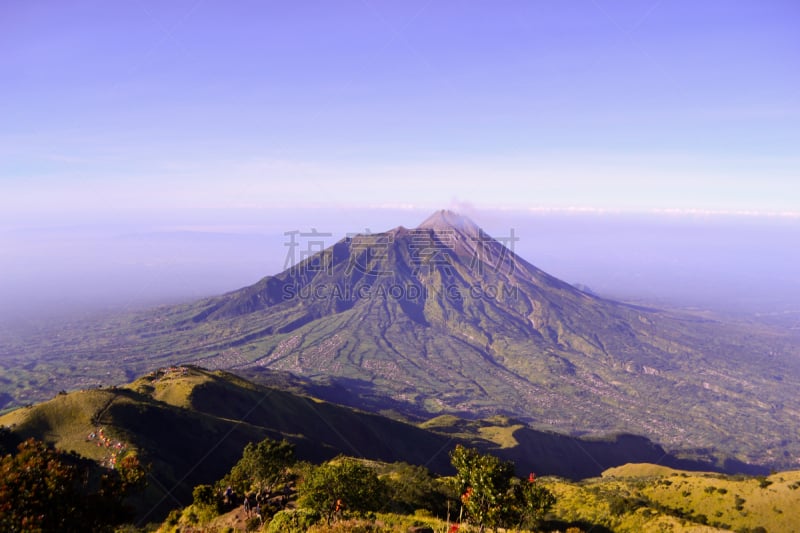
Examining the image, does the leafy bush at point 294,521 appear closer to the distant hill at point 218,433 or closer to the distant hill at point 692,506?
the distant hill at point 692,506

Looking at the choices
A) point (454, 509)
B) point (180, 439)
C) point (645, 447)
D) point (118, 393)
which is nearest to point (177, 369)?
point (118, 393)

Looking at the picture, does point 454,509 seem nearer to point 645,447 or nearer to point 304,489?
point 304,489

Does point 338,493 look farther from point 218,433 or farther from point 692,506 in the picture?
point 218,433

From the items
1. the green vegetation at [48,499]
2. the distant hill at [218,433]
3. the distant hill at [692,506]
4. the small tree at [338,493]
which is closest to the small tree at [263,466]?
the small tree at [338,493]

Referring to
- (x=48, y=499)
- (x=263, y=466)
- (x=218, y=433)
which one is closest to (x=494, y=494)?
(x=48, y=499)

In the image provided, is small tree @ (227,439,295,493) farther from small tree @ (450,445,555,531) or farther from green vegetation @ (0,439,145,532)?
small tree @ (450,445,555,531)

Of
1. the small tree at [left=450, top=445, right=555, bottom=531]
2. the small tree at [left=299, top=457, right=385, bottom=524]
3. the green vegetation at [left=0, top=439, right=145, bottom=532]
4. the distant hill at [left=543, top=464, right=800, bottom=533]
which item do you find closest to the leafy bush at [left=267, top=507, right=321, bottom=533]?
the small tree at [left=299, top=457, right=385, bottom=524]
